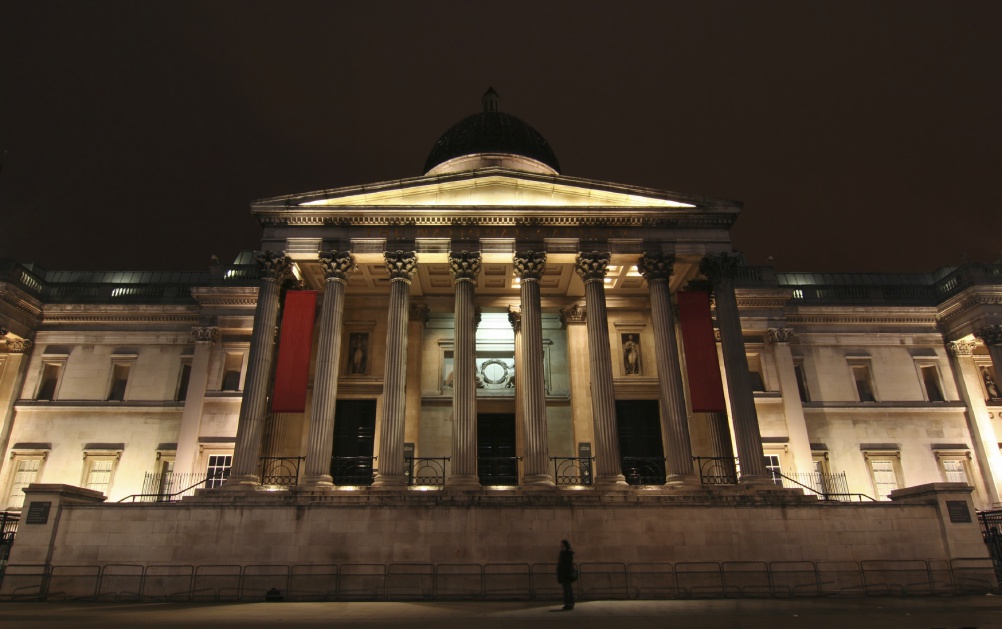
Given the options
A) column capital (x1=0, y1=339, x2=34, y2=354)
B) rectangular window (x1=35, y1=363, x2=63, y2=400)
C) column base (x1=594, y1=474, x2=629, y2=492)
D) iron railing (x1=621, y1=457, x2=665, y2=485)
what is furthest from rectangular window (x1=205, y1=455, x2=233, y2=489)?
column base (x1=594, y1=474, x2=629, y2=492)

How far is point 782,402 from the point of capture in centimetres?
3331

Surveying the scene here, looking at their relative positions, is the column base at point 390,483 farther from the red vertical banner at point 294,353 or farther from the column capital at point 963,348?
the column capital at point 963,348

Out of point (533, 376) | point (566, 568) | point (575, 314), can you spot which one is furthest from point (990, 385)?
point (566, 568)

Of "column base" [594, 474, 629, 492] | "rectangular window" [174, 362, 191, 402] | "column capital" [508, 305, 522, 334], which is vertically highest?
"column capital" [508, 305, 522, 334]

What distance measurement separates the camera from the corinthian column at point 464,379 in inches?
851

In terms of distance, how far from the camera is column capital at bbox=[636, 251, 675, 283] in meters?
25.2

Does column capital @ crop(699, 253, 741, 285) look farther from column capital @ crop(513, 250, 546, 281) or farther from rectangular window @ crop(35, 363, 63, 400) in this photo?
rectangular window @ crop(35, 363, 63, 400)

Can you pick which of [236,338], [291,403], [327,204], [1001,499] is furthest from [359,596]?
[1001,499]

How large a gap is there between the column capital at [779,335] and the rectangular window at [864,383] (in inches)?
192

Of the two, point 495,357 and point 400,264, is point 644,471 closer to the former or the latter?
point 495,357

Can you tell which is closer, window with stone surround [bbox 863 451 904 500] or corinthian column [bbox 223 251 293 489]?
corinthian column [bbox 223 251 293 489]

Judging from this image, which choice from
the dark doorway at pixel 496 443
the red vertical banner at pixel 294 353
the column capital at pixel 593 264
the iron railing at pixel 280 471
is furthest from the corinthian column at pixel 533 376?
the iron railing at pixel 280 471

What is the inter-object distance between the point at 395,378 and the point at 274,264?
6.66m

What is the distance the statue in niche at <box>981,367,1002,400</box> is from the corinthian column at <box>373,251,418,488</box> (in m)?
31.8
